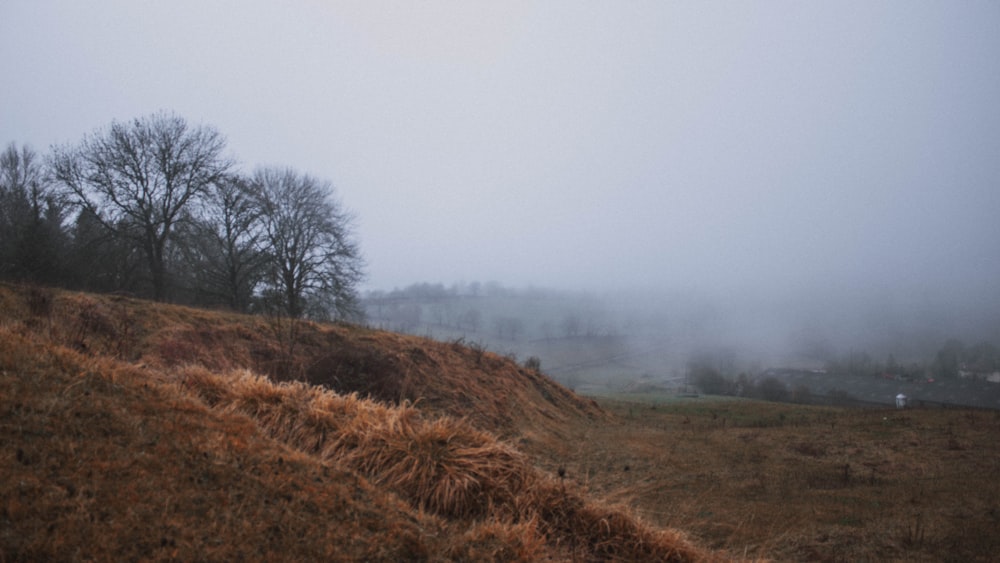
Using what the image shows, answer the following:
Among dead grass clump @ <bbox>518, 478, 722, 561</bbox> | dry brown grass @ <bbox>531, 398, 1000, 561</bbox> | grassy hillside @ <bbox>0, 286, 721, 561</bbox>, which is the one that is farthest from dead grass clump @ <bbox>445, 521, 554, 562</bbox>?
dry brown grass @ <bbox>531, 398, 1000, 561</bbox>

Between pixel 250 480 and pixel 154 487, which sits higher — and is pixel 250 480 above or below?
below

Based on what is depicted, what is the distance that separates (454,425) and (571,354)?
72213 mm

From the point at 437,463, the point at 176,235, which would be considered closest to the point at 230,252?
the point at 176,235

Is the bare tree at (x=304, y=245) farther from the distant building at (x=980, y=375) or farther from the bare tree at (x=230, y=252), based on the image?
the distant building at (x=980, y=375)

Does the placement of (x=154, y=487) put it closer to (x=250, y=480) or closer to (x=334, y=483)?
(x=250, y=480)

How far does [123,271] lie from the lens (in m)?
27.6

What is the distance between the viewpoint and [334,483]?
3.78 metres

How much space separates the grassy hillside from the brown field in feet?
0.05

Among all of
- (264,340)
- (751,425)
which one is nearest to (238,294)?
(264,340)

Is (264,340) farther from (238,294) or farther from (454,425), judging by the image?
(238,294)

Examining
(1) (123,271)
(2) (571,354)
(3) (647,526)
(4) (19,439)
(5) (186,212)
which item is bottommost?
(2) (571,354)

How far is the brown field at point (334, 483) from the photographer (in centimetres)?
283

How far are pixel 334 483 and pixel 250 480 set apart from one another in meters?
0.61

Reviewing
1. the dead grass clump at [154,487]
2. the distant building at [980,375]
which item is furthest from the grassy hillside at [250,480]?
the distant building at [980,375]
